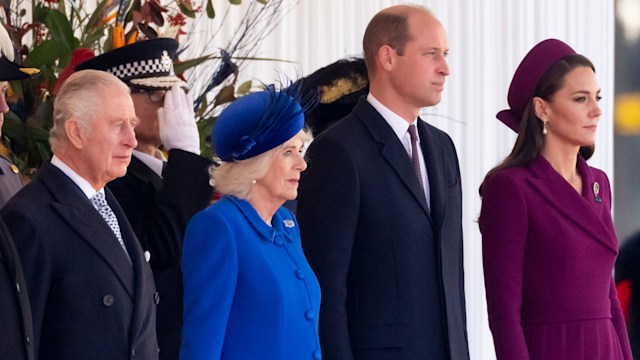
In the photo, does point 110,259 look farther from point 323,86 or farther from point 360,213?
point 323,86

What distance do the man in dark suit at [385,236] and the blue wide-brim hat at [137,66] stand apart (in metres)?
0.50

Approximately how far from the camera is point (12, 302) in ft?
8.11

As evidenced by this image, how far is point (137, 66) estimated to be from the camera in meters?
3.63

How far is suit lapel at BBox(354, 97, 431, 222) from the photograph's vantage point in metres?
3.36

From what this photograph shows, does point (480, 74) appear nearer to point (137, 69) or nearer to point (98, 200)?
point (137, 69)

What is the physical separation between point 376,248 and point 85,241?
2.51 ft

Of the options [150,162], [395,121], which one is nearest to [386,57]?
[395,121]

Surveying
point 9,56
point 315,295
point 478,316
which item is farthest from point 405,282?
point 478,316

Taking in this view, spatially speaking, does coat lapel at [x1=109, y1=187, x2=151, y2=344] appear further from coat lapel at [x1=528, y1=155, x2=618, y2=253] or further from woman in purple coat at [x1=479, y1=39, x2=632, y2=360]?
coat lapel at [x1=528, y1=155, x2=618, y2=253]

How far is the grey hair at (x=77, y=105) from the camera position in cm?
299

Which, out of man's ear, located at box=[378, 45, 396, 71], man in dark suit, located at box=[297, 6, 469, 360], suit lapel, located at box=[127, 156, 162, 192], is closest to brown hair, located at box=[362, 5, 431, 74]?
man's ear, located at box=[378, 45, 396, 71]

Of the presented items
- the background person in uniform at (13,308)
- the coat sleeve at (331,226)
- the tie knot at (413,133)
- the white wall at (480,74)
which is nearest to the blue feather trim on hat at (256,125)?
the coat sleeve at (331,226)

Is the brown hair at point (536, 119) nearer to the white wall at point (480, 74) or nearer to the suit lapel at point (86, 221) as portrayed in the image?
the suit lapel at point (86, 221)

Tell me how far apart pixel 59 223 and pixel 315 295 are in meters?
0.60
